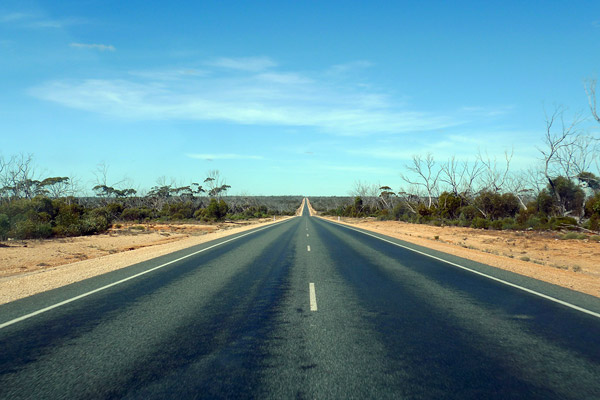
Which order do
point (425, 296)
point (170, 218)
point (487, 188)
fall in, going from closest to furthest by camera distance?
point (425, 296), point (487, 188), point (170, 218)

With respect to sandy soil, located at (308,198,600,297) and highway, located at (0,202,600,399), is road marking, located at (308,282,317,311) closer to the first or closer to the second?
highway, located at (0,202,600,399)

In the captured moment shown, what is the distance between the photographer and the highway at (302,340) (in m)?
3.73

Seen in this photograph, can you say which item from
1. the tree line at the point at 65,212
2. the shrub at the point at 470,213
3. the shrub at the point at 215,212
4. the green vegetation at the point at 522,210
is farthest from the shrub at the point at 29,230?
the shrub at the point at 470,213

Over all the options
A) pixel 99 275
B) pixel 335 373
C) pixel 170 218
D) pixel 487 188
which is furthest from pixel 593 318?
pixel 170 218

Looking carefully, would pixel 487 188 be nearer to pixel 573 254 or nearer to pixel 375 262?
pixel 573 254

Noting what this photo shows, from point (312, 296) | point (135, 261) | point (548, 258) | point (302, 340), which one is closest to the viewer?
point (302, 340)

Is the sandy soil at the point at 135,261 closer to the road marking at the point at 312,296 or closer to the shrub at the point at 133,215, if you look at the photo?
the road marking at the point at 312,296

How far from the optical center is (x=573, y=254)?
18656mm

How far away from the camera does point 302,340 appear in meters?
5.04

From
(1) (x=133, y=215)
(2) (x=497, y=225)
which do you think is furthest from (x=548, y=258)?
(1) (x=133, y=215)

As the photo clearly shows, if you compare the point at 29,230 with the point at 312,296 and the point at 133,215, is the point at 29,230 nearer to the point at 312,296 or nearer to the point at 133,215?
the point at 312,296

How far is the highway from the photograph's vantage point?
147 inches


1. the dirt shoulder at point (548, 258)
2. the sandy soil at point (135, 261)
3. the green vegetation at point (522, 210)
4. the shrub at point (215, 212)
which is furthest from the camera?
the shrub at point (215, 212)

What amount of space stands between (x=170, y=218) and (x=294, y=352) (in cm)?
6422
